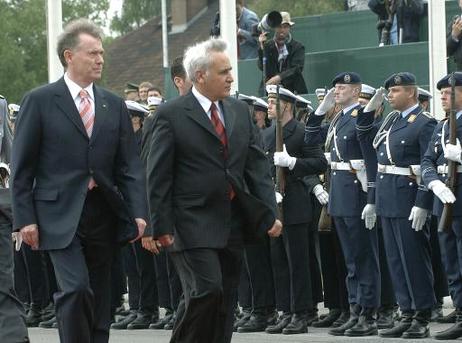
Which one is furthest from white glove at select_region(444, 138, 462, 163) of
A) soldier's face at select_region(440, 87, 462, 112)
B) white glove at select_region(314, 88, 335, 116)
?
white glove at select_region(314, 88, 335, 116)

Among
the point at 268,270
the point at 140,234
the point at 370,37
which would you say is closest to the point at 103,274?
the point at 140,234

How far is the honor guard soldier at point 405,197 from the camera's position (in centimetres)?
1334

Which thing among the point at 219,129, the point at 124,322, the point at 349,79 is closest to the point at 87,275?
the point at 219,129

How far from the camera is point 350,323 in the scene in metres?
13.9

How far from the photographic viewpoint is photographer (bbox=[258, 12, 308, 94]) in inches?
701

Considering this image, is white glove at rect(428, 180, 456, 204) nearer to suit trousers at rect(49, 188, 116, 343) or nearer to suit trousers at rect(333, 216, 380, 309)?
suit trousers at rect(333, 216, 380, 309)

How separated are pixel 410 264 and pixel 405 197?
0.54 meters

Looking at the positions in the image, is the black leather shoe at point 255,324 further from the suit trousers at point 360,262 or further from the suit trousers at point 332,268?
the suit trousers at point 360,262

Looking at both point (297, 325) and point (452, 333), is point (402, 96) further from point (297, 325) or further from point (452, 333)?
point (297, 325)

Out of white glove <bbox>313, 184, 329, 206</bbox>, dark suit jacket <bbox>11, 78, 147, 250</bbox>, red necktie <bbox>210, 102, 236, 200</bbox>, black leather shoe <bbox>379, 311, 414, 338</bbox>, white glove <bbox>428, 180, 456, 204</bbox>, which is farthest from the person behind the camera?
white glove <bbox>313, 184, 329, 206</bbox>

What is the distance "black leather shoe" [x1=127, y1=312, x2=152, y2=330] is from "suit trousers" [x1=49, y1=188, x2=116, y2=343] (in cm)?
513

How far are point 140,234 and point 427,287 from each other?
3836mm

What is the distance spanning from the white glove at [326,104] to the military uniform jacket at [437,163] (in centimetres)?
133

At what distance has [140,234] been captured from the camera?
10211 millimetres
